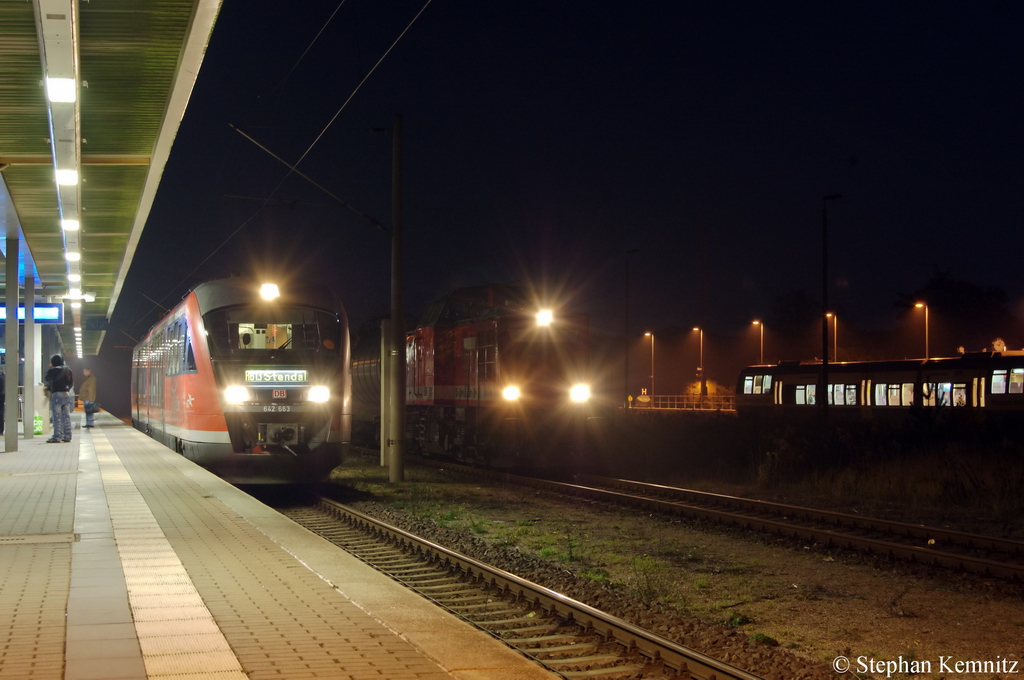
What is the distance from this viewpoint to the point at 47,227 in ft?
61.6

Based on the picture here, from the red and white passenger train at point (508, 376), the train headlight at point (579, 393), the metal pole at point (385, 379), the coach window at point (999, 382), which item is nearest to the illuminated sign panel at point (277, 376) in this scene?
the metal pole at point (385, 379)

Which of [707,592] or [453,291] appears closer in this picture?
[707,592]

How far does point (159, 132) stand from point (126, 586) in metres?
7.16

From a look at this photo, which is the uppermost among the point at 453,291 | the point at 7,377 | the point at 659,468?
the point at 453,291

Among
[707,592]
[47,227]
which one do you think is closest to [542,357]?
[47,227]

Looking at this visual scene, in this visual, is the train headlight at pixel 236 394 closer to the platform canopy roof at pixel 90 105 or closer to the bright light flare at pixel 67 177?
the platform canopy roof at pixel 90 105

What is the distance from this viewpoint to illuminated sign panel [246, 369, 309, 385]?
15242 millimetres

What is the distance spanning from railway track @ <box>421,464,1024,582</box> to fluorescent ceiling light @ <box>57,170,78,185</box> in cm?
888

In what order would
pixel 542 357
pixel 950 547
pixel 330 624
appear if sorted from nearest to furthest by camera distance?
pixel 330 624 → pixel 950 547 → pixel 542 357

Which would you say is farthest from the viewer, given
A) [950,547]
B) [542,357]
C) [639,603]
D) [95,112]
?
[542,357]

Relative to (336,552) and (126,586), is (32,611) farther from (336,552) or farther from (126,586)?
(336,552)

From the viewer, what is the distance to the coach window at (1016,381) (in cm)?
2878

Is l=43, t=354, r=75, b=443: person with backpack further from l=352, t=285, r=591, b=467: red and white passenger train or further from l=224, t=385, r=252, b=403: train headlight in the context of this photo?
l=352, t=285, r=591, b=467: red and white passenger train

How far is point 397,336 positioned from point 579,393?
4980 millimetres
